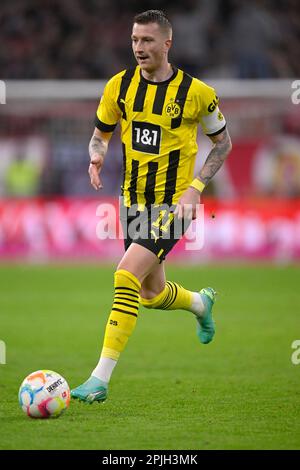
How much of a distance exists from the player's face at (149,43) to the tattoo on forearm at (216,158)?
2.53ft

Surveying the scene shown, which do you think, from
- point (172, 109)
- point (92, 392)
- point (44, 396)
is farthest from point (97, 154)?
point (44, 396)

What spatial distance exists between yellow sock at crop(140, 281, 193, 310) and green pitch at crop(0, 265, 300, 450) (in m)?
0.65

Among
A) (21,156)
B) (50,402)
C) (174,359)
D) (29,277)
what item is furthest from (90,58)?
(50,402)

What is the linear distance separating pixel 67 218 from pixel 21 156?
6.86ft

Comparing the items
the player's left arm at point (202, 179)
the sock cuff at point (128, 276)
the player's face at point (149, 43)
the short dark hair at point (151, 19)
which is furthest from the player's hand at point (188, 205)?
the short dark hair at point (151, 19)

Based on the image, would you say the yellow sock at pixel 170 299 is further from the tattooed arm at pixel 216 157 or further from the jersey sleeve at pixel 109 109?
the jersey sleeve at pixel 109 109

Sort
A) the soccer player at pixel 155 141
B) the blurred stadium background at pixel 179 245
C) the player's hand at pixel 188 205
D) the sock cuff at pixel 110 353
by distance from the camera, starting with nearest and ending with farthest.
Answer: the sock cuff at pixel 110 353 → the player's hand at pixel 188 205 → the soccer player at pixel 155 141 → the blurred stadium background at pixel 179 245

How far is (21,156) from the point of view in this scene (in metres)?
19.0

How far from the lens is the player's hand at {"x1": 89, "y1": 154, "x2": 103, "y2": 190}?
6.53 meters

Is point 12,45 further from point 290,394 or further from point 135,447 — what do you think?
Answer: point 135,447

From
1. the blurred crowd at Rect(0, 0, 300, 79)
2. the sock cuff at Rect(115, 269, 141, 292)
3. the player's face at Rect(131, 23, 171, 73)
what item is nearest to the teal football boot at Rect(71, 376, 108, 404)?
the sock cuff at Rect(115, 269, 141, 292)

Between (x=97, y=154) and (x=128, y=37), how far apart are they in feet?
49.5

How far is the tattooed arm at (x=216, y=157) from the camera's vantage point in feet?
21.9

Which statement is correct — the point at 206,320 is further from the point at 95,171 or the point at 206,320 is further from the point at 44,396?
the point at 44,396
